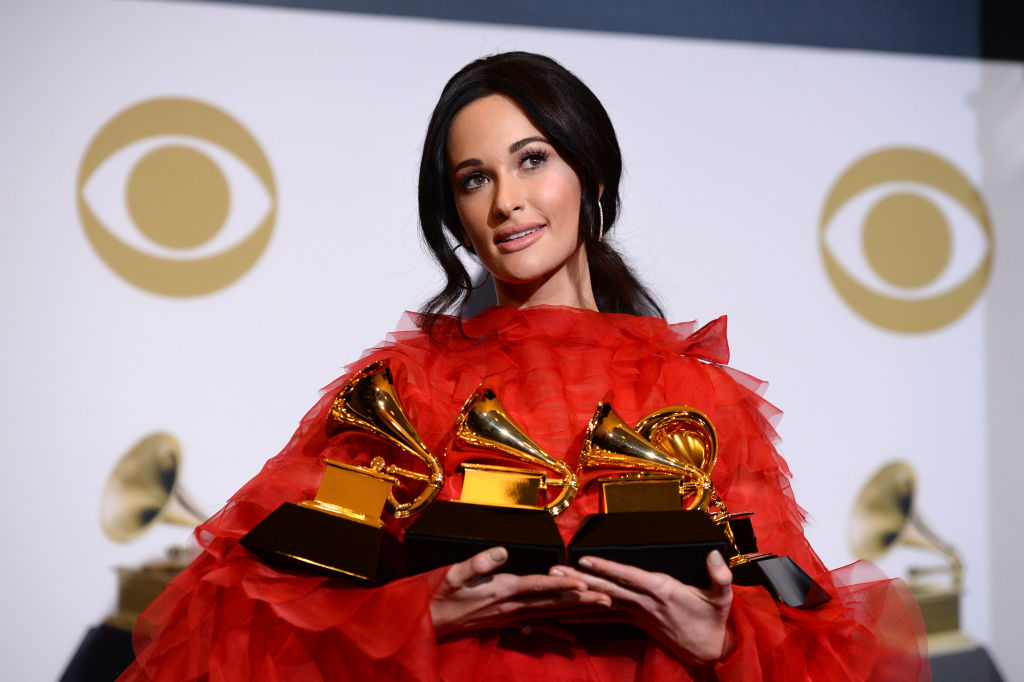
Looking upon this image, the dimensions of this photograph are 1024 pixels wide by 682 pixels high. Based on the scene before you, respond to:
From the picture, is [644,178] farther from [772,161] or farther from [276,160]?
[276,160]

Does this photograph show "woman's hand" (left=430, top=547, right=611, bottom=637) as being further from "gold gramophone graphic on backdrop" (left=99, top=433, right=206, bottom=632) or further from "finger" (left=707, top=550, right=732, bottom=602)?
"gold gramophone graphic on backdrop" (left=99, top=433, right=206, bottom=632)

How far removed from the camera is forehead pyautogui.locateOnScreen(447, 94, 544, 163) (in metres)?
1.45

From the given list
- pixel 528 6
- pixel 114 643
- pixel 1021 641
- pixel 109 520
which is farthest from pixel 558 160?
pixel 1021 641

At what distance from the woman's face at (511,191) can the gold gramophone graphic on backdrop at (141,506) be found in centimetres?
83

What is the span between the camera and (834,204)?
2074mm

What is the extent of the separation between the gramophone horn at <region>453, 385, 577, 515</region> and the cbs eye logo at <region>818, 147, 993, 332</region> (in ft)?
3.67

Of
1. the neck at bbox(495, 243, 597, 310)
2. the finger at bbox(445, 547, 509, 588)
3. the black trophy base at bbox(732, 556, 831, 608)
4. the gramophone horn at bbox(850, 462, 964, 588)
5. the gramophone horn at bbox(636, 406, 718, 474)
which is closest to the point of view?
the finger at bbox(445, 547, 509, 588)

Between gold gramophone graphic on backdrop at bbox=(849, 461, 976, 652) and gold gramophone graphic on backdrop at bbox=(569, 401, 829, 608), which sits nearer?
gold gramophone graphic on backdrop at bbox=(569, 401, 829, 608)

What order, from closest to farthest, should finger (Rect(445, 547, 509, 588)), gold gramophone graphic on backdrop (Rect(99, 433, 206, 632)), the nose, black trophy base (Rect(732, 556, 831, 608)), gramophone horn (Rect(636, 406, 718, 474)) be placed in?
finger (Rect(445, 547, 509, 588)) → black trophy base (Rect(732, 556, 831, 608)) → gramophone horn (Rect(636, 406, 718, 474)) → the nose → gold gramophone graphic on backdrop (Rect(99, 433, 206, 632))

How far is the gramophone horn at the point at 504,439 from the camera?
122cm

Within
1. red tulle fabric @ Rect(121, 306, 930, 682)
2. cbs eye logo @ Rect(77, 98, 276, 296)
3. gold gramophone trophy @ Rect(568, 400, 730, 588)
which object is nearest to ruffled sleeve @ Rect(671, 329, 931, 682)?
red tulle fabric @ Rect(121, 306, 930, 682)

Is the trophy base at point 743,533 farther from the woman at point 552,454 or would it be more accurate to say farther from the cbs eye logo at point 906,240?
the cbs eye logo at point 906,240

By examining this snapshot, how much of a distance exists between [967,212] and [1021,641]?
3.28ft

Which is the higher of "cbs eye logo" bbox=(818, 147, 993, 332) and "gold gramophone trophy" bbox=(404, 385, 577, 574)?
"cbs eye logo" bbox=(818, 147, 993, 332)
